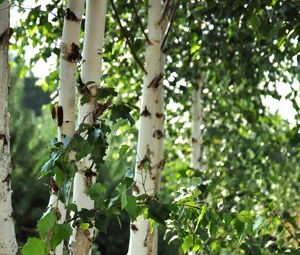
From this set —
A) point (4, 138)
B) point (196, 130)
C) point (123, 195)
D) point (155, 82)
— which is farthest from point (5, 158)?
point (196, 130)

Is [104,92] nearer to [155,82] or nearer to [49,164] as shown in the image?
[49,164]

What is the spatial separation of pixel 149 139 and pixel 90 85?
0.80 meters

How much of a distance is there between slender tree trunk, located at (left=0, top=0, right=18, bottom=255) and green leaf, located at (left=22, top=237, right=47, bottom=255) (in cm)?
28

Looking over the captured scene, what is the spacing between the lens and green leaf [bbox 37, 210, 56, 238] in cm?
106

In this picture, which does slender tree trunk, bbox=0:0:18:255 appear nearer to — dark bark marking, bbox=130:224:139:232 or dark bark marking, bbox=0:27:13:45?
dark bark marking, bbox=0:27:13:45

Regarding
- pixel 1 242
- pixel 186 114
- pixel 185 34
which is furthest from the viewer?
pixel 186 114

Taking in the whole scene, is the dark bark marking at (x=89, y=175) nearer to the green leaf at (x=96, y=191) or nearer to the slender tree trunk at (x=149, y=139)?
the green leaf at (x=96, y=191)

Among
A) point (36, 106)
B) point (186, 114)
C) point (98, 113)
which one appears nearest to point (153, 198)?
point (98, 113)

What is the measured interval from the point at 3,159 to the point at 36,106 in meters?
18.9

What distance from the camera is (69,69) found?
4.86 feet

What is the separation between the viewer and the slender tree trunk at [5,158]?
4.23 feet

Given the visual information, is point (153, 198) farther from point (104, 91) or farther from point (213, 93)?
point (213, 93)

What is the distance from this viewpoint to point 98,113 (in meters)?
1.33

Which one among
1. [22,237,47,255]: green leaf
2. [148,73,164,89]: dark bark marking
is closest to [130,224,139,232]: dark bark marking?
[148,73,164,89]: dark bark marking
